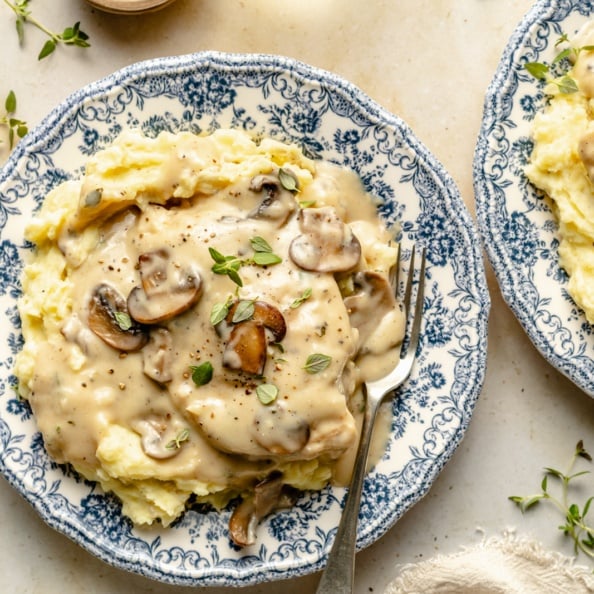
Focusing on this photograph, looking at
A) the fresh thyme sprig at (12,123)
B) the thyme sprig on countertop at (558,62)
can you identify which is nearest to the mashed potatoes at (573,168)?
the thyme sprig on countertop at (558,62)

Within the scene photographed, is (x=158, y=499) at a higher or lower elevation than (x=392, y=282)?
lower

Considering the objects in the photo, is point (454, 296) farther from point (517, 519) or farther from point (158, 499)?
point (158, 499)

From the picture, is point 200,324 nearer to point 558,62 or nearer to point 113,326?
point 113,326

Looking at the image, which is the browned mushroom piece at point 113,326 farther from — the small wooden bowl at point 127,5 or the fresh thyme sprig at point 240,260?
the small wooden bowl at point 127,5

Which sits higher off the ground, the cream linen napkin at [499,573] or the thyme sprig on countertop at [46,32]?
the thyme sprig on countertop at [46,32]

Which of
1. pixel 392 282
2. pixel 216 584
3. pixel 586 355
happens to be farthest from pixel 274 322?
pixel 586 355

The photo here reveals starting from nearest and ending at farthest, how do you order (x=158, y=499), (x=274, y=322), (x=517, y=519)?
(x=274, y=322)
(x=158, y=499)
(x=517, y=519)
